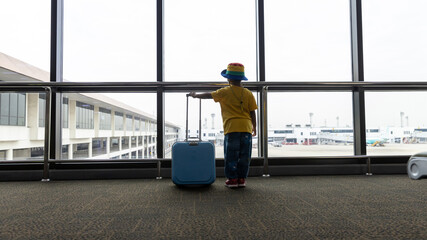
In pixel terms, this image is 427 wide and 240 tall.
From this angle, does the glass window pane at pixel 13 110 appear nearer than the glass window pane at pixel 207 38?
Yes

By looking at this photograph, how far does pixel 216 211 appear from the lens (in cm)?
131

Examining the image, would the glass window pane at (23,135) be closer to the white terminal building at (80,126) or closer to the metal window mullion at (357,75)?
the white terminal building at (80,126)

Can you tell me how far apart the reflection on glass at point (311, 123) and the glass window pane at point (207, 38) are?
18.3 inches

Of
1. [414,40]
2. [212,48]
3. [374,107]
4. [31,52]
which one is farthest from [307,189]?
[31,52]

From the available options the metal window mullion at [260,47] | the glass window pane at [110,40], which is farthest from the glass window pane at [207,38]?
the glass window pane at [110,40]

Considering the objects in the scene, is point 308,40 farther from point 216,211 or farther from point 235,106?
point 216,211

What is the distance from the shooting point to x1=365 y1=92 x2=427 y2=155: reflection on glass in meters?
2.55

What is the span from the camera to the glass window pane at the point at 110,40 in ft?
8.74

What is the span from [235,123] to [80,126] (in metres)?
1.48

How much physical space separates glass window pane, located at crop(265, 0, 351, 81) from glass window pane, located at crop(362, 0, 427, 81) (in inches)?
8.4

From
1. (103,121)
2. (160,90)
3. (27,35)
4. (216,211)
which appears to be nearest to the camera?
(216,211)

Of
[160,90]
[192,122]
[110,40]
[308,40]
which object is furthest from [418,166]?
[110,40]

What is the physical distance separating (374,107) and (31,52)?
340 cm

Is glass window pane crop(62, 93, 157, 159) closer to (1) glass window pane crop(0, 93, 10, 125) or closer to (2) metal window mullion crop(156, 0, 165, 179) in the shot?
(2) metal window mullion crop(156, 0, 165, 179)
